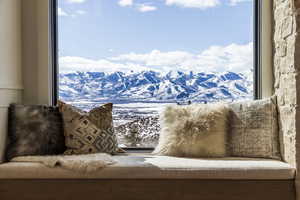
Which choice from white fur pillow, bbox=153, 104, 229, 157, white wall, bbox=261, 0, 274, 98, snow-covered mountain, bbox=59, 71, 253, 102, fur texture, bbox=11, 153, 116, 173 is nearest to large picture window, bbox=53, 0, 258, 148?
snow-covered mountain, bbox=59, 71, 253, 102

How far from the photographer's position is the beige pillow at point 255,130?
270cm

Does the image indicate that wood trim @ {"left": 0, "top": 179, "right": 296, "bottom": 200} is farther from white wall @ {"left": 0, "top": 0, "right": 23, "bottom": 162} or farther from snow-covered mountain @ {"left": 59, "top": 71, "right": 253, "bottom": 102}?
snow-covered mountain @ {"left": 59, "top": 71, "right": 253, "bottom": 102}

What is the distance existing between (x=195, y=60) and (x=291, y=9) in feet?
2.98

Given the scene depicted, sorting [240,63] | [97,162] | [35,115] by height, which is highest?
[240,63]

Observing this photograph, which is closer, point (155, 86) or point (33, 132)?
point (33, 132)

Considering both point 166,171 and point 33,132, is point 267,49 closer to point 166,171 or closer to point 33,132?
point 166,171

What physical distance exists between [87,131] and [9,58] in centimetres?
81

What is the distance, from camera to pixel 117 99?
124 inches

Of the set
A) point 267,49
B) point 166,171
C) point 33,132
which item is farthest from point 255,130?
point 33,132

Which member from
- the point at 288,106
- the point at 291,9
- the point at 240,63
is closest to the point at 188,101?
the point at 240,63

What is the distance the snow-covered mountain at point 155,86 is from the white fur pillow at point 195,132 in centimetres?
30

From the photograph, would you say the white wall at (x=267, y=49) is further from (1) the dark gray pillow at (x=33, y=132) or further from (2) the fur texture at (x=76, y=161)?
(1) the dark gray pillow at (x=33, y=132)

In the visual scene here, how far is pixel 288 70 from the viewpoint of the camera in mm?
2533

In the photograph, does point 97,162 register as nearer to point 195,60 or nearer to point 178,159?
point 178,159
